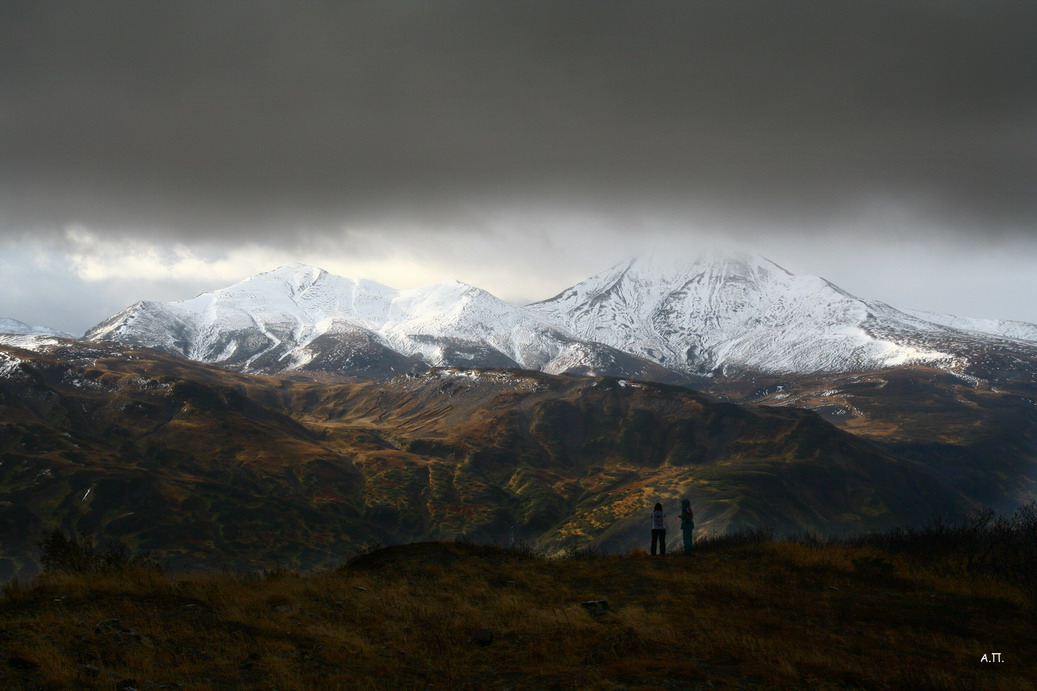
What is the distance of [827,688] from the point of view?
16.6m

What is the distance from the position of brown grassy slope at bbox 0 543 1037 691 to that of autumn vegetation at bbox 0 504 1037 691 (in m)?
0.07

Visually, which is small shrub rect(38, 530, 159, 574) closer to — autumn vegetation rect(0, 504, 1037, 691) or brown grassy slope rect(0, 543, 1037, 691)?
autumn vegetation rect(0, 504, 1037, 691)

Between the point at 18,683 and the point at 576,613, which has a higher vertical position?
the point at 18,683

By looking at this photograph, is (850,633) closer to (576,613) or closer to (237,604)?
(576,613)

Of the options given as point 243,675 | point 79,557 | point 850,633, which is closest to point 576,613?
point 850,633

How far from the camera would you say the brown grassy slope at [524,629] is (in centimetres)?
1742

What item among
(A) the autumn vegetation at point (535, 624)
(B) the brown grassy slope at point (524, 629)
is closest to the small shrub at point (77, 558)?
(A) the autumn vegetation at point (535, 624)

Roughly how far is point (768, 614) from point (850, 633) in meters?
2.55

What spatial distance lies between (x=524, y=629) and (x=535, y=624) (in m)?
0.55

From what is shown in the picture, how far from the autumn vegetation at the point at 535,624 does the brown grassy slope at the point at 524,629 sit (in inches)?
2.9

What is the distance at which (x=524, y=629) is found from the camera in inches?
873

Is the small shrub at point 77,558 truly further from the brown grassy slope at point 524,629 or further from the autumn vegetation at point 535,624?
the brown grassy slope at point 524,629

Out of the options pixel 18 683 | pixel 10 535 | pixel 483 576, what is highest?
pixel 18 683

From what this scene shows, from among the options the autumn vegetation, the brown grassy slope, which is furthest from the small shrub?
the brown grassy slope
